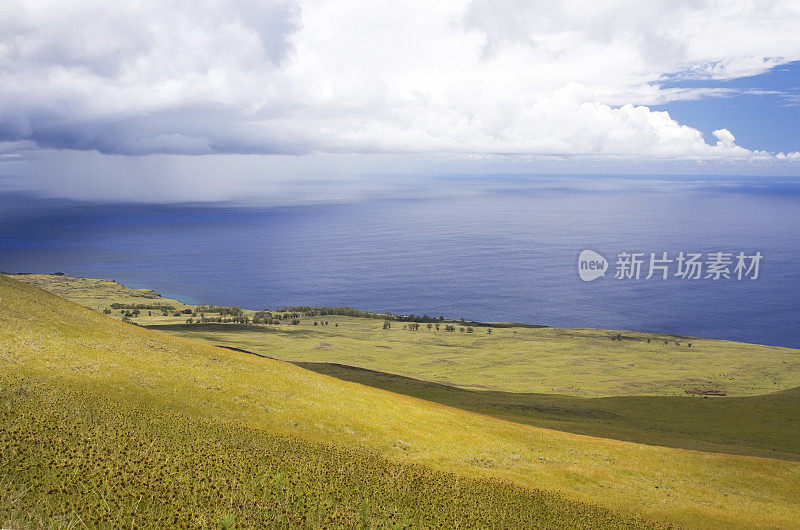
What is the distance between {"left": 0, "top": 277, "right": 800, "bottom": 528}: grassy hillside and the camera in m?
16.3

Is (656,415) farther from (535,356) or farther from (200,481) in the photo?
(200,481)

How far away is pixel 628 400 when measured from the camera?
102m

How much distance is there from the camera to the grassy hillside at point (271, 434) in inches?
641

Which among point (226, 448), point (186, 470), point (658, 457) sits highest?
point (186, 470)

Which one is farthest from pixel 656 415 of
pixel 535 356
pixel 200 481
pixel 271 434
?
pixel 200 481

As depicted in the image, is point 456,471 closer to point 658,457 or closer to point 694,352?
point 658,457

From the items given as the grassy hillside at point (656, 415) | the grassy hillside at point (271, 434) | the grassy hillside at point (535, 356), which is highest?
the grassy hillside at point (271, 434)

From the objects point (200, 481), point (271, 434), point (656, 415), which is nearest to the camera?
point (200, 481)

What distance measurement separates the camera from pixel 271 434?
28328 millimetres

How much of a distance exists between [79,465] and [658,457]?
136 ft

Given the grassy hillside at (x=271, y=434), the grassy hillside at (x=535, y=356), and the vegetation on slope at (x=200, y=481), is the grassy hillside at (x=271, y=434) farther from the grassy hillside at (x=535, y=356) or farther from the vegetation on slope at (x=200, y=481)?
the grassy hillside at (x=535, y=356)

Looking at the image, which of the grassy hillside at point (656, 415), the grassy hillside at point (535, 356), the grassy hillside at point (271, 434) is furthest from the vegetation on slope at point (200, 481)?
the grassy hillside at point (535, 356)

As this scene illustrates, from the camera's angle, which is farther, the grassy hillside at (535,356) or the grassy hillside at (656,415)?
the grassy hillside at (535,356)

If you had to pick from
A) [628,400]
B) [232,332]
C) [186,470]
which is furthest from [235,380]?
[232,332]
